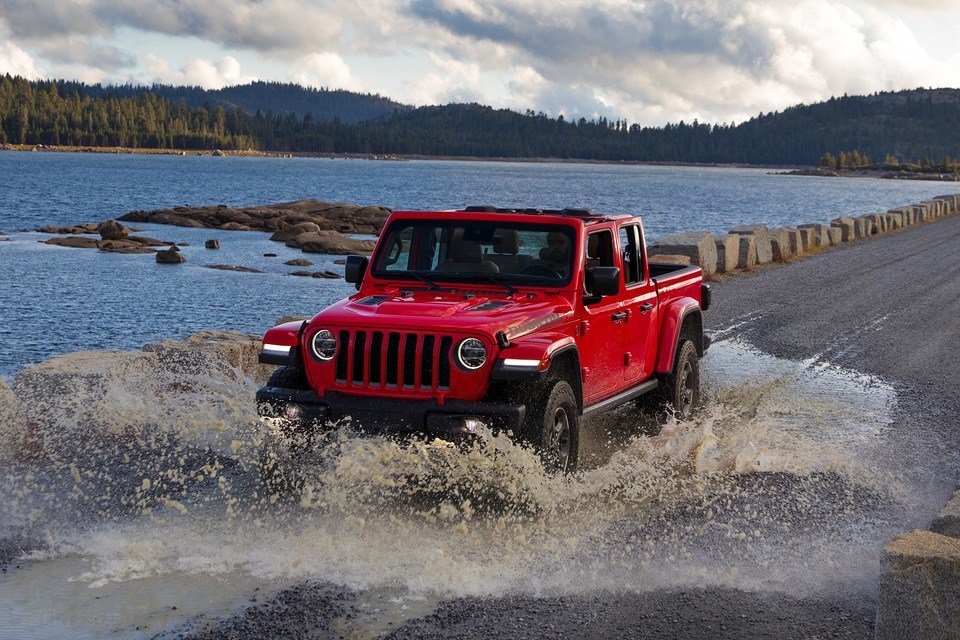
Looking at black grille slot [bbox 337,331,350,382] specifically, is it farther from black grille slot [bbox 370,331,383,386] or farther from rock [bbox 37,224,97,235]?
rock [bbox 37,224,97,235]

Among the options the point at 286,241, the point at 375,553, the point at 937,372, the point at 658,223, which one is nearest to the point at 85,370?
the point at 375,553

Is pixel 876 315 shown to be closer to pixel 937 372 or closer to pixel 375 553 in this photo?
pixel 937 372

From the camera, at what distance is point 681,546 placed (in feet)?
21.5

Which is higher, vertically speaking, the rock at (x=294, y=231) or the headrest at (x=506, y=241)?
the headrest at (x=506, y=241)

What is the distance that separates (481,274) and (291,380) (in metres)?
1.65

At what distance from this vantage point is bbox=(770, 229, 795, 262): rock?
27.7 m

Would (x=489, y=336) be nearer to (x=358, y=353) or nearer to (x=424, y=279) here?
(x=358, y=353)

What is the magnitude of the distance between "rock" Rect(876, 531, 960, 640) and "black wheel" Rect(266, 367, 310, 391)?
12.8ft

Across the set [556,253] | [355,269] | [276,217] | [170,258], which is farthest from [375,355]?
[276,217]

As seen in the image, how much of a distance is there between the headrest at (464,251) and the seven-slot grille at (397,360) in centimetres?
151

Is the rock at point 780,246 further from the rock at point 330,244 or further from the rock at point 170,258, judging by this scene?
the rock at point 170,258

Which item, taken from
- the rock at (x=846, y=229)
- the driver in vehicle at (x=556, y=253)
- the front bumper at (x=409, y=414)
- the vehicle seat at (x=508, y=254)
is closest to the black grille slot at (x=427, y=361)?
the front bumper at (x=409, y=414)

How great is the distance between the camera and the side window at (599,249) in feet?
28.0

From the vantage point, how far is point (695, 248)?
22797mm
